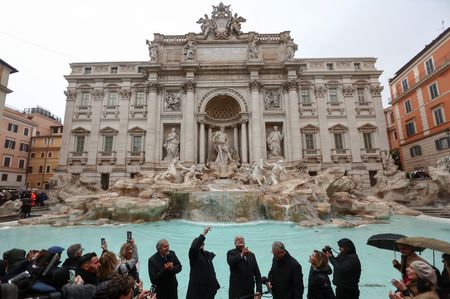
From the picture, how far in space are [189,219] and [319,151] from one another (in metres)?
15.2

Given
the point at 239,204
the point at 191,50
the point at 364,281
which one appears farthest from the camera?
the point at 191,50

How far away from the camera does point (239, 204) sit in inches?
488

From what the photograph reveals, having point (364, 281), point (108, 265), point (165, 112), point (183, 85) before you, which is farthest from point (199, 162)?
point (108, 265)

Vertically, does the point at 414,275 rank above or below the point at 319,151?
below

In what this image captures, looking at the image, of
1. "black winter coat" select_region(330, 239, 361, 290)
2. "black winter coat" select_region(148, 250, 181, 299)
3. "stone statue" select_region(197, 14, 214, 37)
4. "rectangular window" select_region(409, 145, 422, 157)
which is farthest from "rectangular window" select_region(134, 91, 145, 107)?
"rectangular window" select_region(409, 145, 422, 157)

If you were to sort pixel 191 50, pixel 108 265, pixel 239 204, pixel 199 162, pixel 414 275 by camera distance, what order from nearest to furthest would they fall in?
pixel 414 275 < pixel 108 265 < pixel 239 204 < pixel 199 162 < pixel 191 50

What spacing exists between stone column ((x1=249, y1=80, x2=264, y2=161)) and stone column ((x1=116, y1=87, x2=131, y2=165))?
1233 centimetres

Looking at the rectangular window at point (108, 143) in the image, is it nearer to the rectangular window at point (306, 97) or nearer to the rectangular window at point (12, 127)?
the rectangular window at point (12, 127)

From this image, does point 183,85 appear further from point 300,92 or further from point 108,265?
point 108,265

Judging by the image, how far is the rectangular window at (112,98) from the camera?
2358 centimetres

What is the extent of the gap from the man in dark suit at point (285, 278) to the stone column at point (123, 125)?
71.3 feet

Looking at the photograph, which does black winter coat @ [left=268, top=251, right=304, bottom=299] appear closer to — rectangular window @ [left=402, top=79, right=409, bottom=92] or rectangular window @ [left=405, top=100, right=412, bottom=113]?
rectangular window @ [left=405, top=100, right=412, bottom=113]

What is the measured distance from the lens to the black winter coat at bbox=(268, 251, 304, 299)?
2.75 metres

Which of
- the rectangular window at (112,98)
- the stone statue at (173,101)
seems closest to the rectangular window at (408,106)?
the stone statue at (173,101)
